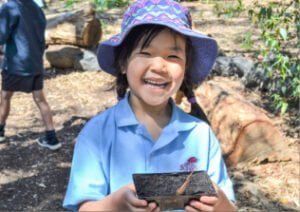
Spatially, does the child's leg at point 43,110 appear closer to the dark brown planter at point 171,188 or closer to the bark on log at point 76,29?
the bark on log at point 76,29

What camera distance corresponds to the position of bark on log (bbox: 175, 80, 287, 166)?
13.8 feet

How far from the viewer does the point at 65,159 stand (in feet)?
14.6

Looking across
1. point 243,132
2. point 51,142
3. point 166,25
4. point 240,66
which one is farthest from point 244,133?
point 166,25

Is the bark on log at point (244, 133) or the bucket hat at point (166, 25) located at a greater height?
the bucket hat at point (166, 25)

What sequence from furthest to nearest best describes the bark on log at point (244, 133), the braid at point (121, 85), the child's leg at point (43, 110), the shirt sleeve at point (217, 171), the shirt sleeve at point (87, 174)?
the child's leg at point (43, 110)
the bark on log at point (244, 133)
the braid at point (121, 85)
the shirt sleeve at point (217, 171)
the shirt sleeve at point (87, 174)

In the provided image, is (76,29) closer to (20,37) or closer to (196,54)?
(20,37)

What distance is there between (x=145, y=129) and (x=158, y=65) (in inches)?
8.1

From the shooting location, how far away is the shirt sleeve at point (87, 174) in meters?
1.60

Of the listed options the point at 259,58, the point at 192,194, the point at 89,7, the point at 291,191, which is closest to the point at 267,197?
the point at 291,191

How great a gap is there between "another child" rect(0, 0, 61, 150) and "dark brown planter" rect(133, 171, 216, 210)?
3.14 m

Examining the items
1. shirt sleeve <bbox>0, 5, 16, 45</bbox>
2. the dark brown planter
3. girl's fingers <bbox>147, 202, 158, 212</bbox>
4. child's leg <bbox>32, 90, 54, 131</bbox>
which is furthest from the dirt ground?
girl's fingers <bbox>147, 202, 158, 212</bbox>

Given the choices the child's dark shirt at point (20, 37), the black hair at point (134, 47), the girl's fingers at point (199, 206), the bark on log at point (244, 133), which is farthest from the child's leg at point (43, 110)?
the girl's fingers at point (199, 206)

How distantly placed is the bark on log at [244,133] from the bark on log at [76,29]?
292 cm

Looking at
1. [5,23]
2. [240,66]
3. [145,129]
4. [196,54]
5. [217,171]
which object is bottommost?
[240,66]
